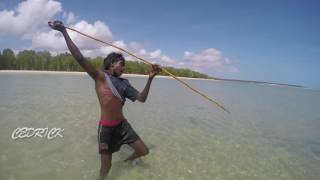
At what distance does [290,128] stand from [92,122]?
852cm

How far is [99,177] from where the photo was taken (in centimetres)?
547

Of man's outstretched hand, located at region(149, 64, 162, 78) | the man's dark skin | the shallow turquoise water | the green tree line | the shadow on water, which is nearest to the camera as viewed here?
the man's dark skin

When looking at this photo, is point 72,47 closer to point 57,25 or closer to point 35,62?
point 57,25

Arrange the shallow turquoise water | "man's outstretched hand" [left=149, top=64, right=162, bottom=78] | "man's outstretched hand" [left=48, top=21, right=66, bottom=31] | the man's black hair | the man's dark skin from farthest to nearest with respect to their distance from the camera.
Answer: the shallow turquoise water
"man's outstretched hand" [left=149, top=64, right=162, bottom=78]
the man's black hair
the man's dark skin
"man's outstretched hand" [left=48, top=21, right=66, bottom=31]

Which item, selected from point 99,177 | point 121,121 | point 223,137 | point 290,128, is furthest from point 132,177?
point 290,128

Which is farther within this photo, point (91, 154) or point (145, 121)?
point (145, 121)

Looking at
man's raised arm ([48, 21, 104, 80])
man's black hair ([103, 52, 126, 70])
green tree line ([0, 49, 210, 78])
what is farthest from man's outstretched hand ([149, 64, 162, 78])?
green tree line ([0, 49, 210, 78])

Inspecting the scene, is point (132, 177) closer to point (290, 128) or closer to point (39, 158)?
point (39, 158)

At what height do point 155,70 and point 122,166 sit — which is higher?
point 155,70
